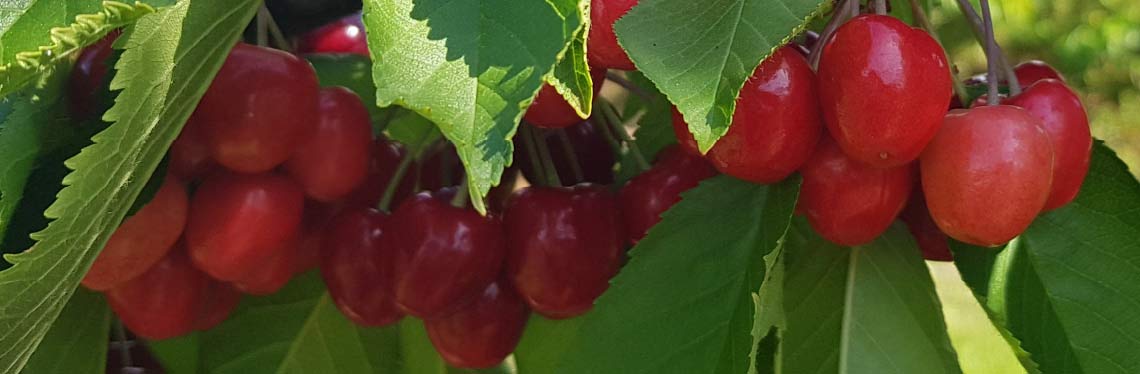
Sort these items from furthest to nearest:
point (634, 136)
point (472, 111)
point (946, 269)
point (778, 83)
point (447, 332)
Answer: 1. point (946, 269)
2. point (634, 136)
3. point (447, 332)
4. point (778, 83)
5. point (472, 111)

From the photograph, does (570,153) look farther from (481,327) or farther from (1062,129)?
(1062,129)

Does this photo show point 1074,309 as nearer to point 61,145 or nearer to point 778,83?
point 778,83

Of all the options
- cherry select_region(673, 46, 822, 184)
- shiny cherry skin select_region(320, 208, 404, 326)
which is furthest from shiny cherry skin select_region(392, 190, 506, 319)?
cherry select_region(673, 46, 822, 184)

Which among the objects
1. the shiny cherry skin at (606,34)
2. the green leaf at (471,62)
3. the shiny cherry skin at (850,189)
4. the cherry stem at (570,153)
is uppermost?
the green leaf at (471,62)

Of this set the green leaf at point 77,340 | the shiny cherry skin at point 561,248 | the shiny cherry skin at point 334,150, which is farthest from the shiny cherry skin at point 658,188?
the green leaf at point 77,340

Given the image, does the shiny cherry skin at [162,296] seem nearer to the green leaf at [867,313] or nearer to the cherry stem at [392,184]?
the cherry stem at [392,184]

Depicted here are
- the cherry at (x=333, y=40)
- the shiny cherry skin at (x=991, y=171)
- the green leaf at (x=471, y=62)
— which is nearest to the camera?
the green leaf at (x=471, y=62)

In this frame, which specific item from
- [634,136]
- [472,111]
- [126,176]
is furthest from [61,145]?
[634,136]
